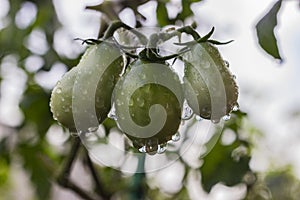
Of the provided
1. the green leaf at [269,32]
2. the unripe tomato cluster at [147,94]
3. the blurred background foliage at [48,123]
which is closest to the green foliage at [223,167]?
the blurred background foliage at [48,123]

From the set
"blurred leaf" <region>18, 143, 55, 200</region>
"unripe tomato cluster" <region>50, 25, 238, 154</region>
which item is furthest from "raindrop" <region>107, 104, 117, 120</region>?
"blurred leaf" <region>18, 143, 55, 200</region>

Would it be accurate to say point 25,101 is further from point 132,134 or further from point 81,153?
point 132,134

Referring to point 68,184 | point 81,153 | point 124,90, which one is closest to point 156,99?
→ point 124,90

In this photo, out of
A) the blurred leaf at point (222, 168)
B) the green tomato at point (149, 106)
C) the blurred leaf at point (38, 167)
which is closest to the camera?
the green tomato at point (149, 106)

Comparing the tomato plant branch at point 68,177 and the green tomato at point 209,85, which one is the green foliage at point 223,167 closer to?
the tomato plant branch at point 68,177

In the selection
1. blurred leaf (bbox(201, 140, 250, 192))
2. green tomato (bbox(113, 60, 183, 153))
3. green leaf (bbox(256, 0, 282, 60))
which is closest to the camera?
green tomato (bbox(113, 60, 183, 153))

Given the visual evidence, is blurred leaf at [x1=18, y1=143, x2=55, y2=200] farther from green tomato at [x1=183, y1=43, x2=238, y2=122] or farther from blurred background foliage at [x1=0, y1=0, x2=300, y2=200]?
green tomato at [x1=183, y1=43, x2=238, y2=122]

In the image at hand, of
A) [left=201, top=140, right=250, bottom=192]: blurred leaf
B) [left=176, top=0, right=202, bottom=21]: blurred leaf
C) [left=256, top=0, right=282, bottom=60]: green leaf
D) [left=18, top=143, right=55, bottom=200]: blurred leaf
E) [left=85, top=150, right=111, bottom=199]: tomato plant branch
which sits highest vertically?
[left=256, top=0, right=282, bottom=60]: green leaf

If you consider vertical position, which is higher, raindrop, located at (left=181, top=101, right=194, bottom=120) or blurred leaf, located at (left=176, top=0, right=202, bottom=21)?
raindrop, located at (left=181, top=101, right=194, bottom=120)
